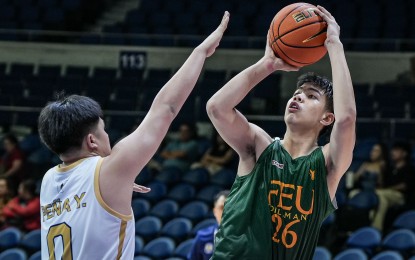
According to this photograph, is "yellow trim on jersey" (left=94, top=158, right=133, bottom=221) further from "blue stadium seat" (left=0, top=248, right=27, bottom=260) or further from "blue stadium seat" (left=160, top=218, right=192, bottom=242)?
"blue stadium seat" (left=160, top=218, right=192, bottom=242)

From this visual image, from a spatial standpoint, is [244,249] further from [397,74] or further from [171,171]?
[397,74]

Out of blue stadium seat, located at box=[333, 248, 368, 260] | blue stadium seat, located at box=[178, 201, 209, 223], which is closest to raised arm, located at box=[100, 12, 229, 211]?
blue stadium seat, located at box=[333, 248, 368, 260]

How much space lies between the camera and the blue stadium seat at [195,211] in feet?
30.2

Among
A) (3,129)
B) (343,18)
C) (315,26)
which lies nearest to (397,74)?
(343,18)

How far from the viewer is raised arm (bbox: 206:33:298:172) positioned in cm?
334

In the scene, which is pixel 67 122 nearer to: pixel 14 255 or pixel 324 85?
pixel 324 85

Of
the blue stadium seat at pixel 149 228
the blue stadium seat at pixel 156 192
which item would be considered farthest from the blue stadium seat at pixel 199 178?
the blue stadium seat at pixel 149 228

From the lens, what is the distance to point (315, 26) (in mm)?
3396

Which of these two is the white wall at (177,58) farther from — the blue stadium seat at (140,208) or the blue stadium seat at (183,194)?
the blue stadium seat at (140,208)

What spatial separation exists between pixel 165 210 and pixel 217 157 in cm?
130

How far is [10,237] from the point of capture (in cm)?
911

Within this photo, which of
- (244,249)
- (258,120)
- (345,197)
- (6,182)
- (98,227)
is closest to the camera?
(98,227)

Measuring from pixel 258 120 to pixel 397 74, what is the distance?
11.7 feet

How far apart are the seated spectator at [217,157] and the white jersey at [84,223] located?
24.7 ft
